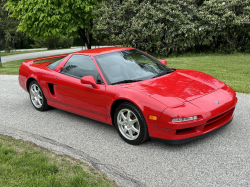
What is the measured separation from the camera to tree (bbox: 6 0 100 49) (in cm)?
1662

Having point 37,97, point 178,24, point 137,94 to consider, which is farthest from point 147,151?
point 178,24

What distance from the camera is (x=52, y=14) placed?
659 inches

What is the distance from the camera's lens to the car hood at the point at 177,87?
12.3 feet

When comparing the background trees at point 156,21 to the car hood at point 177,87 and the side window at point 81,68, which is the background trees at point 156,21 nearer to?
the side window at point 81,68

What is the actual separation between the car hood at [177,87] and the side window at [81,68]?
0.73 meters

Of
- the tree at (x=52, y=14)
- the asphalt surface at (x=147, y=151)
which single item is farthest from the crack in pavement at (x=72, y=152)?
the tree at (x=52, y=14)

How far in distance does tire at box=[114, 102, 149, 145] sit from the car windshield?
0.55 m

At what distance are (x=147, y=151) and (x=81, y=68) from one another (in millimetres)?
1998

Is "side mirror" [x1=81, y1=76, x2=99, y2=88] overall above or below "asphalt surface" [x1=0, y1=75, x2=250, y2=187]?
above

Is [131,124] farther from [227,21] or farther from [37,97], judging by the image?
[227,21]

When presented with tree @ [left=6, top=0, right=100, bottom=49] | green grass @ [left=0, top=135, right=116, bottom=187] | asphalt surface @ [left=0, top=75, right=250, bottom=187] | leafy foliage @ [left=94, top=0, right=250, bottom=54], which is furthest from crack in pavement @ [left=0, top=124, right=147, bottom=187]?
tree @ [left=6, top=0, right=100, bottom=49]

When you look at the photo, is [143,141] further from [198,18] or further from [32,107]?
[198,18]

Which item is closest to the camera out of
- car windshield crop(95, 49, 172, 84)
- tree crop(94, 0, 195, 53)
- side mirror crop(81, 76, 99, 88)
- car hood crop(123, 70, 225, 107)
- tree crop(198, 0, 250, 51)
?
car hood crop(123, 70, 225, 107)

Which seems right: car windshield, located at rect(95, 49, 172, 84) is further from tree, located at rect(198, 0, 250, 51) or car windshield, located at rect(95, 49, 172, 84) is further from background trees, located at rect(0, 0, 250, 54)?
tree, located at rect(198, 0, 250, 51)
